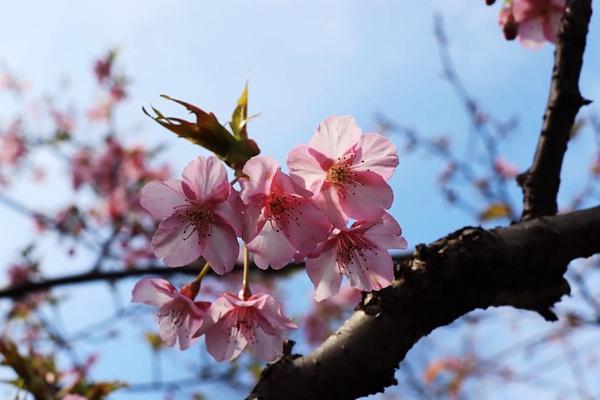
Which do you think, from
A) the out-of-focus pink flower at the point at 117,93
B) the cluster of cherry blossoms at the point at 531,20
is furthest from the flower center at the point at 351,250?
→ the out-of-focus pink flower at the point at 117,93

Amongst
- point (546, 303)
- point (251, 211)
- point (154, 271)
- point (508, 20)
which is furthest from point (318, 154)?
point (154, 271)

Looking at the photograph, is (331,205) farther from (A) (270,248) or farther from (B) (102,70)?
(B) (102,70)

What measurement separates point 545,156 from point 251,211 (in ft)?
3.07

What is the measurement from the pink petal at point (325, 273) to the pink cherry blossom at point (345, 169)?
11 centimetres

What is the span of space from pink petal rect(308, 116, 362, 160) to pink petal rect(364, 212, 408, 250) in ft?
0.53

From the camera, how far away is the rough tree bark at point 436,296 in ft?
3.87

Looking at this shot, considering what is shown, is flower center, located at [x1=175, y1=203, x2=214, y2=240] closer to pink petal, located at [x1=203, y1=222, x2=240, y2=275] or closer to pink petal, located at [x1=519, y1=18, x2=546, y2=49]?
pink petal, located at [x1=203, y1=222, x2=240, y2=275]

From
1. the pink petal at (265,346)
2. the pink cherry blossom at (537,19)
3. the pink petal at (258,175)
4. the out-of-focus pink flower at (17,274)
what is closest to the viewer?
the pink petal at (258,175)

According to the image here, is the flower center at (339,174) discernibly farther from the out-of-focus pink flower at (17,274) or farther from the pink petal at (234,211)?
the out-of-focus pink flower at (17,274)

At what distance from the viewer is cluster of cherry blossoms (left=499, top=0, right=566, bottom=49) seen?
6.53 feet

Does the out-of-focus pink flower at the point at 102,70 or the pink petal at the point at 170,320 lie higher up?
the out-of-focus pink flower at the point at 102,70

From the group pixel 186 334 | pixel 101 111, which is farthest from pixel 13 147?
pixel 186 334

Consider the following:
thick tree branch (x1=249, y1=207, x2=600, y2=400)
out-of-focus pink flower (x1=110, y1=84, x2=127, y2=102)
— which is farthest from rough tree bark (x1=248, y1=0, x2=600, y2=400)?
out-of-focus pink flower (x1=110, y1=84, x2=127, y2=102)

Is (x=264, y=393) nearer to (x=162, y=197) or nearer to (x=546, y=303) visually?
(x=162, y=197)
